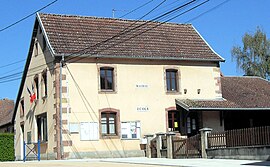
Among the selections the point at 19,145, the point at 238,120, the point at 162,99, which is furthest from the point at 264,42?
the point at 19,145

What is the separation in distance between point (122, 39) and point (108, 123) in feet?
19.4

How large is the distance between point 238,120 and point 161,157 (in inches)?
328

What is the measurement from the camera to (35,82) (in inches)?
1414

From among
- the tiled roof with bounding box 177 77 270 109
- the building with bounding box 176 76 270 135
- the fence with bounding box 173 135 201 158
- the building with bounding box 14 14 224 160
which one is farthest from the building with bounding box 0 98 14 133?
the fence with bounding box 173 135 201 158

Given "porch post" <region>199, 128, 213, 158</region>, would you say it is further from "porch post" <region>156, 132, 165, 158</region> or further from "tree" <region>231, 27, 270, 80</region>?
"tree" <region>231, 27, 270, 80</region>

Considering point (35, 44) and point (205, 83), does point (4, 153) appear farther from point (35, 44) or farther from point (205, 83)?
point (205, 83)

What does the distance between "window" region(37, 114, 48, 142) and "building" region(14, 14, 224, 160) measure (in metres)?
0.06

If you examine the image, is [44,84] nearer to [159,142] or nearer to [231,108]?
[159,142]

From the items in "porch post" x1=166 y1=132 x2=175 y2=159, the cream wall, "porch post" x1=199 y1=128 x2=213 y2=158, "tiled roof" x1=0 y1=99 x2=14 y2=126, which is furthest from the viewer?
"tiled roof" x1=0 y1=99 x2=14 y2=126

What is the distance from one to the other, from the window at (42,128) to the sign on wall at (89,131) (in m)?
3.35

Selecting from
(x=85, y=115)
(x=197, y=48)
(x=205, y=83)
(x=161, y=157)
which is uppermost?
(x=197, y=48)

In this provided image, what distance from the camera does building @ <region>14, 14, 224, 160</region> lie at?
31.2m

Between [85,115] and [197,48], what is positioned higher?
[197,48]


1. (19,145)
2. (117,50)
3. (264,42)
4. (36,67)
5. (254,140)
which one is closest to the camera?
(254,140)
